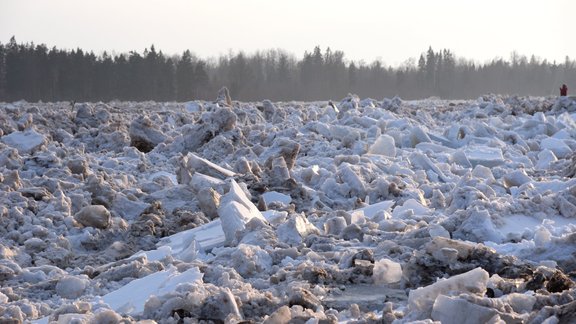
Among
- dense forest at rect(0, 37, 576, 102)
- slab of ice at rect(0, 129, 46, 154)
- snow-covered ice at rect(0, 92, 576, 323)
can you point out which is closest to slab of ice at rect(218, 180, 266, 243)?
snow-covered ice at rect(0, 92, 576, 323)

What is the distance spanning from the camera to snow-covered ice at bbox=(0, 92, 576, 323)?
303 cm

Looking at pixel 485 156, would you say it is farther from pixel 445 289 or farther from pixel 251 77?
pixel 251 77

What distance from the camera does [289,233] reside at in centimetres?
444

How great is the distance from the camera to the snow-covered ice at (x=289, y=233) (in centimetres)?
303

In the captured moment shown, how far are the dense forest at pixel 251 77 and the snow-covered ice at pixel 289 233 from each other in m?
40.0

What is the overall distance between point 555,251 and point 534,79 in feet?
262

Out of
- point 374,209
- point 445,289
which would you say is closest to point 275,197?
point 374,209

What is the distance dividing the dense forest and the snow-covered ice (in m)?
40.0

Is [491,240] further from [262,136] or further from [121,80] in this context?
[121,80]

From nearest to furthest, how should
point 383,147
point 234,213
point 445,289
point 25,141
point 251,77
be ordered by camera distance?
point 445,289 → point 234,213 → point 383,147 → point 25,141 → point 251,77

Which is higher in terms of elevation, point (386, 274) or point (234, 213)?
point (234, 213)

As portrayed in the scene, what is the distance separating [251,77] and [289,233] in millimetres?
58744

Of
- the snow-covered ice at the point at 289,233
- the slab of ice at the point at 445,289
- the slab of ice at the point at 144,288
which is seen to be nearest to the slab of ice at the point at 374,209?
the snow-covered ice at the point at 289,233

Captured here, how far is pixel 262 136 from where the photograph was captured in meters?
→ 10.2
